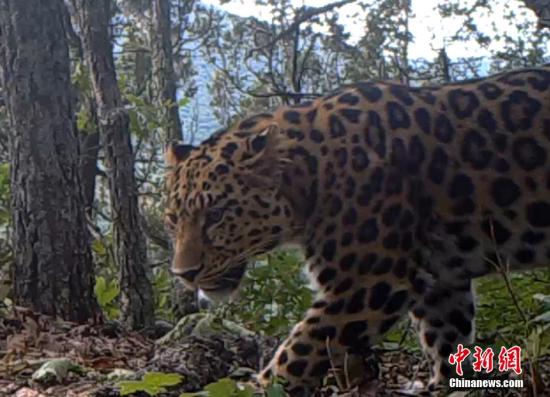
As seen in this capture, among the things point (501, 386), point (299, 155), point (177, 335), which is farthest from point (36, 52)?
point (501, 386)

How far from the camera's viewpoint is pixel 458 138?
4.10 metres

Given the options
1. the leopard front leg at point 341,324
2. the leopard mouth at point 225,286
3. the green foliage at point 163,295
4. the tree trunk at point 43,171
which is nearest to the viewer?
the leopard front leg at point 341,324

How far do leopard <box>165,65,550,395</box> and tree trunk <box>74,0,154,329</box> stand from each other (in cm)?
248

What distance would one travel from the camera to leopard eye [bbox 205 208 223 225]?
3900 mm

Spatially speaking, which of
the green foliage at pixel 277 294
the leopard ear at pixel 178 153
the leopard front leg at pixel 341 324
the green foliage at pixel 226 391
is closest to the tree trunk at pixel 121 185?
the green foliage at pixel 277 294

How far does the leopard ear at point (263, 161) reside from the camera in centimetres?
399

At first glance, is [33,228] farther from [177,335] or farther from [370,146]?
[370,146]

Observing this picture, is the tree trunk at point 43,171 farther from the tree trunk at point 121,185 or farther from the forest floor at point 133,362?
the tree trunk at point 121,185

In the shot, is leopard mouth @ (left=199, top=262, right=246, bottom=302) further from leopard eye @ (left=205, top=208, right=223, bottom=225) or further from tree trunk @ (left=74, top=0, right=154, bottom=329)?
tree trunk @ (left=74, top=0, right=154, bottom=329)

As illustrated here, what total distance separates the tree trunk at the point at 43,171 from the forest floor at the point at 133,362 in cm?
25

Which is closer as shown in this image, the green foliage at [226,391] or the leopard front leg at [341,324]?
the green foliage at [226,391]

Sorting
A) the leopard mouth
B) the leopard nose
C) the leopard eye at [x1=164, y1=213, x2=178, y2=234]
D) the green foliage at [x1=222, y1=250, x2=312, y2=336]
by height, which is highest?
the leopard eye at [x1=164, y1=213, x2=178, y2=234]

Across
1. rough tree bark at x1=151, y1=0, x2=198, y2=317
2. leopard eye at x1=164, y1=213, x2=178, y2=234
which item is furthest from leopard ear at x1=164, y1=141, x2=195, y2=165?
rough tree bark at x1=151, y1=0, x2=198, y2=317

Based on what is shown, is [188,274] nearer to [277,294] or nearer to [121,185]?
[277,294]
